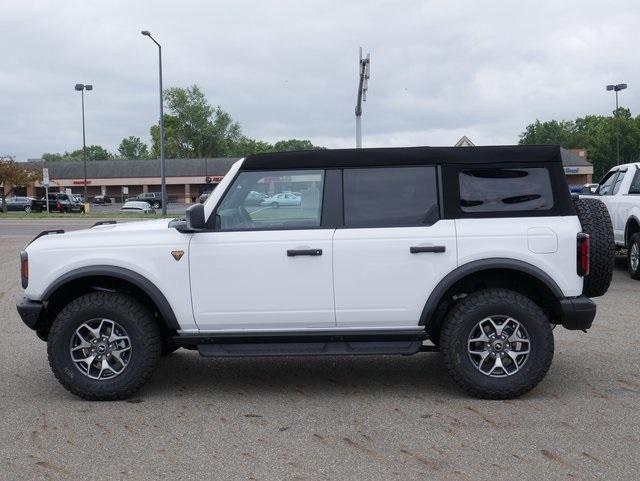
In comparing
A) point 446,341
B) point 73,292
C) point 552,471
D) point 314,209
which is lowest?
point 552,471

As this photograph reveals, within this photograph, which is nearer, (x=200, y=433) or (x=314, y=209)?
(x=200, y=433)

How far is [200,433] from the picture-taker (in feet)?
15.5

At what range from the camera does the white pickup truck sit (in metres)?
12.0

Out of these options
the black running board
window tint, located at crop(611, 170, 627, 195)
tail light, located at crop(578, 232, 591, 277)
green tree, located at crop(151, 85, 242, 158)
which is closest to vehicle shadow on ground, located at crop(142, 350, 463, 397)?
the black running board

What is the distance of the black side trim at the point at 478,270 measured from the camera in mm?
5293

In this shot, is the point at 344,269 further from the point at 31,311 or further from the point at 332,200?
the point at 31,311

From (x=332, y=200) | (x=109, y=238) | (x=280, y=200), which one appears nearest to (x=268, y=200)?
(x=280, y=200)

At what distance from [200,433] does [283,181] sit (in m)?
1.90

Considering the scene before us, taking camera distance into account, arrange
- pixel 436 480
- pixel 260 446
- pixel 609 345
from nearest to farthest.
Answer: pixel 436 480 < pixel 260 446 < pixel 609 345

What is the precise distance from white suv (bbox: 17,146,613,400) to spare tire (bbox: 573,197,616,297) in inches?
6.2

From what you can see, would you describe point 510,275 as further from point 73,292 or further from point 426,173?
point 73,292

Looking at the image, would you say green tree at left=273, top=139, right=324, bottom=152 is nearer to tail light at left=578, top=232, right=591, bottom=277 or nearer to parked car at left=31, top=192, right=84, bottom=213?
parked car at left=31, top=192, right=84, bottom=213

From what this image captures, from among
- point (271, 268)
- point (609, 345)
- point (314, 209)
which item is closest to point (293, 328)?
point (271, 268)

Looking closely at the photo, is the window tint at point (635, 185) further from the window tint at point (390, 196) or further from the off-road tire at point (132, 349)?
the off-road tire at point (132, 349)
